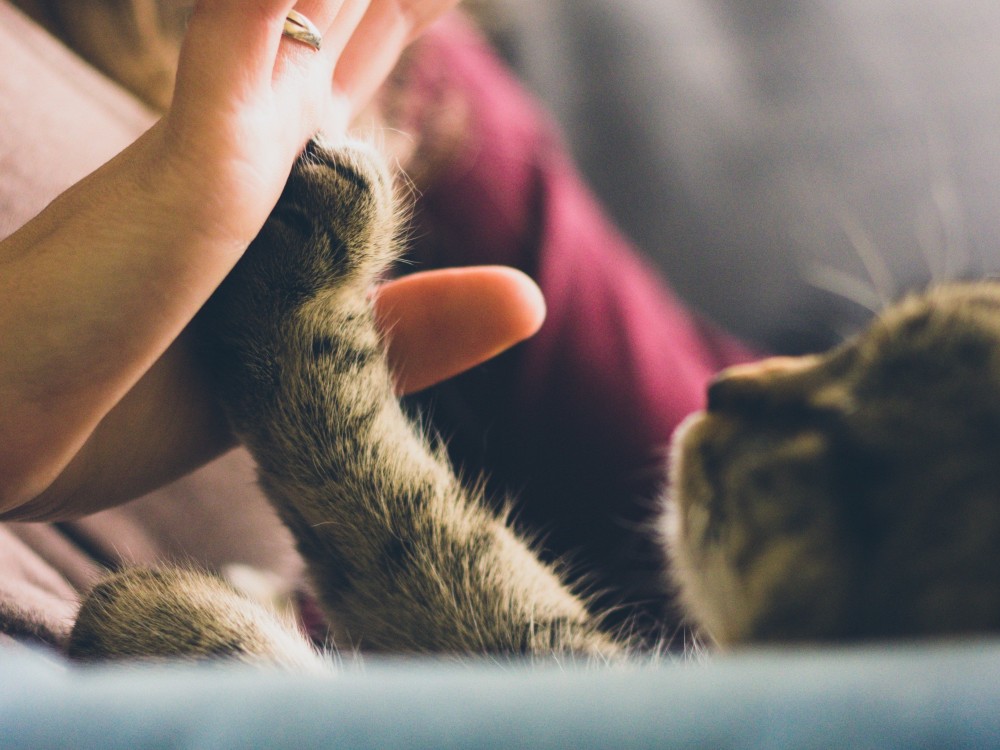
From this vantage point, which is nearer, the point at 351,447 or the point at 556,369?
the point at 351,447

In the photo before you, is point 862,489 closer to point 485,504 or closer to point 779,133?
point 485,504

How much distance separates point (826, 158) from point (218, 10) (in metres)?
0.76

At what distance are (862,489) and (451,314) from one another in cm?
24

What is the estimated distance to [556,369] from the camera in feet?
2.44

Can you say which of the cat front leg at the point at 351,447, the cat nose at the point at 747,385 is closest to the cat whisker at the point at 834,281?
the cat nose at the point at 747,385

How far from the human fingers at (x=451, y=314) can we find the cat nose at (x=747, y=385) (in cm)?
12

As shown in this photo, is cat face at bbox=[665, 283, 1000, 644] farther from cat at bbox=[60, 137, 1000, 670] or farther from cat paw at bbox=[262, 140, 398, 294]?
cat paw at bbox=[262, 140, 398, 294]

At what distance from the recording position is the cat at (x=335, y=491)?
0.37 metres

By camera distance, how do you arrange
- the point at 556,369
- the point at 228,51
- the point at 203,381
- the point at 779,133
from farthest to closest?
the point at 779,133, the point at 556,369, the point at 203,381, the point at 228,51

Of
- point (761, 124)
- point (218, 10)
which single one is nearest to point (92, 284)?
point (218, 10)

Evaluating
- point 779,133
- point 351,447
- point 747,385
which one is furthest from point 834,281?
point 351,447

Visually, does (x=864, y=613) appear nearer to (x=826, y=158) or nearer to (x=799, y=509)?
(x=799, y=509)

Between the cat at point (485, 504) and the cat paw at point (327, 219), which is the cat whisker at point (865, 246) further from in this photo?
the cat paw at point (327, 219)

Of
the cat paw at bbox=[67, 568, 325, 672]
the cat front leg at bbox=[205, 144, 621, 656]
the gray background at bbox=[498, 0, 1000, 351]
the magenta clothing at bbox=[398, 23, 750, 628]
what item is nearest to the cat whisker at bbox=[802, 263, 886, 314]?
the gray background at bbox=[498, 0, 1000, 351]
